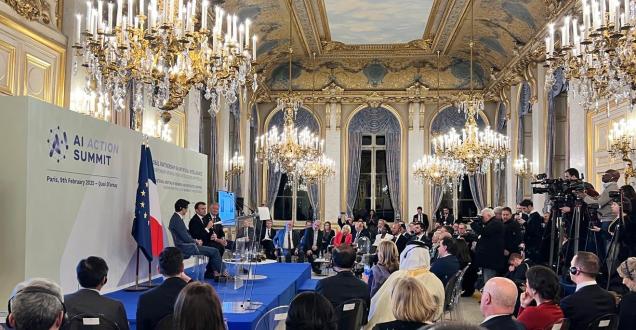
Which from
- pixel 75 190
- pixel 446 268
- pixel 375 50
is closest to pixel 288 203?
pixel 375 50

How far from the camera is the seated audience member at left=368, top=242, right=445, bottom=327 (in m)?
4.41

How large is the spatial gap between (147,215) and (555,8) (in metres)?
8.60

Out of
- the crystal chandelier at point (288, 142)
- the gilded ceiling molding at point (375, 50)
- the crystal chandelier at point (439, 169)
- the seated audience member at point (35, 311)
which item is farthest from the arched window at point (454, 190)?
the seated audience member at point (35, 311)

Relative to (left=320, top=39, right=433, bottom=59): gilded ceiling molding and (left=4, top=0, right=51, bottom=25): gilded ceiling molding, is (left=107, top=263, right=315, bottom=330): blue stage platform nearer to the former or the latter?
(left=4, top=0, right=51, bottom=25): gilded ceiling molding

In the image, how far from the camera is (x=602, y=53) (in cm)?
526

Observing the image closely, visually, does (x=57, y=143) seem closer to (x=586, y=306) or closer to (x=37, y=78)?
(x=37, y=78)

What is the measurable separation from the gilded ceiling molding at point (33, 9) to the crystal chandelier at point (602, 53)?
572 centimetres

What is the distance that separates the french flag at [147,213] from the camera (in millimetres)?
6305

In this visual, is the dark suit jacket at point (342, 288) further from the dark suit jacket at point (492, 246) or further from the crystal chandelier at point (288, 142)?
the crystal chandelier at point (288, 142)

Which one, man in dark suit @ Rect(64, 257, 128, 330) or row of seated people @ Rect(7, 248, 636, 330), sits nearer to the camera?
row of seated people @ Rect(7, 248, 636, 330)

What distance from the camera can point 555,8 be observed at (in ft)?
37.0

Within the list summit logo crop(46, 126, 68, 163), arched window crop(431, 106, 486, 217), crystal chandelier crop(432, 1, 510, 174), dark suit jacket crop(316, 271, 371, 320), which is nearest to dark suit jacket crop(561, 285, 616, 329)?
dark suit jacket crop(316, 271, 371, 320)

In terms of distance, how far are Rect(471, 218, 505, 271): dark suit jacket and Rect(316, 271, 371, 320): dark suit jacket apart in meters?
4.00

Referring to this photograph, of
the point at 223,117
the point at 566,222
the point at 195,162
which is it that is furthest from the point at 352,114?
the point at 566,222
